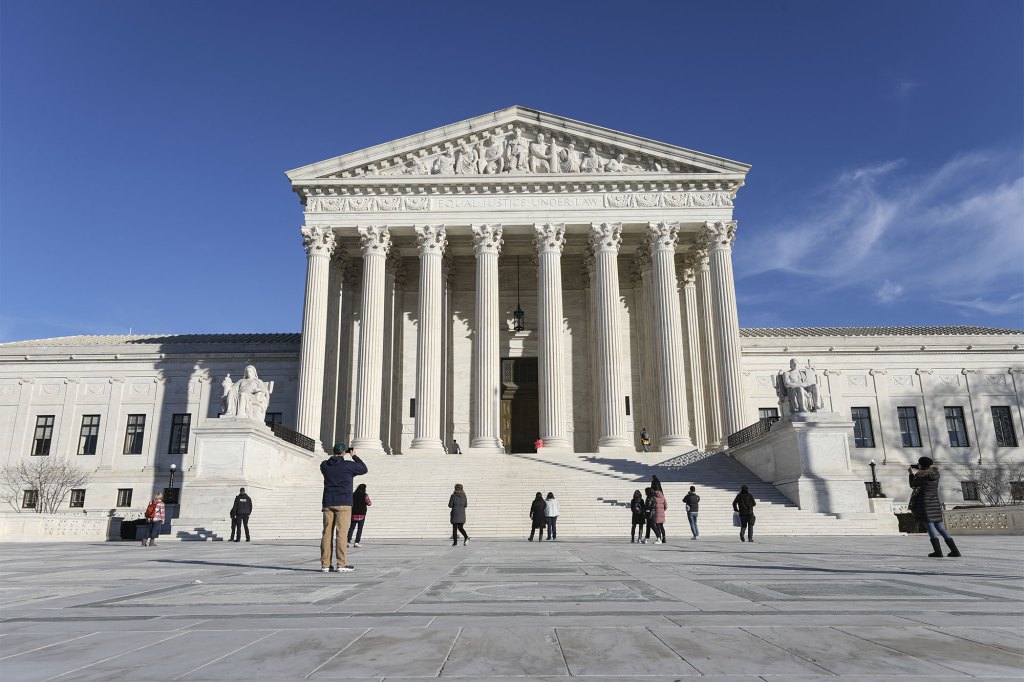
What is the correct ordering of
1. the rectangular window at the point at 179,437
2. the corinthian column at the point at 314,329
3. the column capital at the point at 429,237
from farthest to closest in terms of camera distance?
Answer: the rectangular window at the point at 179,437 → the column capital at the point at 429,237 → the corinthian column at the point at 314,329

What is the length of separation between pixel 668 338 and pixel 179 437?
29.9 m

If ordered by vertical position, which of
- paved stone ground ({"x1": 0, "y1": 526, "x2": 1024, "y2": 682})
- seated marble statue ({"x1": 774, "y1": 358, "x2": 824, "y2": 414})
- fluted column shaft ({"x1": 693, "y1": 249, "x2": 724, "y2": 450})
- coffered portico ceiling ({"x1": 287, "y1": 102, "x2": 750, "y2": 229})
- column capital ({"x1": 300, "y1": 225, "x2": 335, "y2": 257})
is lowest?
paved stone ground ({"x1": 0, "y1": 526, "x2": 1024, "y2": 682})

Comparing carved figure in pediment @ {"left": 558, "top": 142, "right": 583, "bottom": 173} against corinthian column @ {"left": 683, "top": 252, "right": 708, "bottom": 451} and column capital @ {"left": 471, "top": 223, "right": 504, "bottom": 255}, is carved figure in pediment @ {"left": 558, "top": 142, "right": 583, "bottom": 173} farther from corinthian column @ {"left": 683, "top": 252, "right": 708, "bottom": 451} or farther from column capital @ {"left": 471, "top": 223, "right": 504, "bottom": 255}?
corinthian column @ {"left": 683, "top": 252, "right": 708, "bottom": 451}

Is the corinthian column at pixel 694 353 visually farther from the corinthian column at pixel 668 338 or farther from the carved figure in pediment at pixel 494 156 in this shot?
the carved figure in pediment at pixel 494 156

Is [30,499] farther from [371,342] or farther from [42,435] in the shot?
[371,342]

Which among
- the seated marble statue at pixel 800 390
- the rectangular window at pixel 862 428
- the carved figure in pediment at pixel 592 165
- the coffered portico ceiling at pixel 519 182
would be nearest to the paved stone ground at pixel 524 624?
the seated marble statue at pixel 800 390

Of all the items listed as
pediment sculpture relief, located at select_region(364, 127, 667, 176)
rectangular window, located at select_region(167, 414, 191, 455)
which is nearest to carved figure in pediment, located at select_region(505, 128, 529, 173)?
pediment sculpture relief, located at select_region(364, 127, 667, 176)

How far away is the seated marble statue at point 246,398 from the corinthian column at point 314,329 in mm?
5332

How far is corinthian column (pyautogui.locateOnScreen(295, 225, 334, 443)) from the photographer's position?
33.0m

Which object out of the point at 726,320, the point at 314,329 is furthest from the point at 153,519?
the point at 726,320

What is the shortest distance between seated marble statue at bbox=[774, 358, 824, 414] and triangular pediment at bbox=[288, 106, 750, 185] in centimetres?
1429


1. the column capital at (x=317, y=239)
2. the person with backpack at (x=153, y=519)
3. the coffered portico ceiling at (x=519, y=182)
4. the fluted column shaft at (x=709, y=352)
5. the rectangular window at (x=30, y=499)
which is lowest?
the person with backpack at (x=153, y=519)

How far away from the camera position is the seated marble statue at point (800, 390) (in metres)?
24.8

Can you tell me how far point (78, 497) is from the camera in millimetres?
38719
